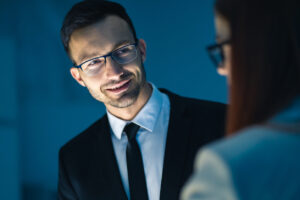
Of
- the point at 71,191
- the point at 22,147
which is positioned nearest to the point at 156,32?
the point at 71,191

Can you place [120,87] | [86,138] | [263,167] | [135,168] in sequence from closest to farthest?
[263,167], [135,168], [120,87], [86,138]

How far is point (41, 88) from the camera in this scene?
2639 mm

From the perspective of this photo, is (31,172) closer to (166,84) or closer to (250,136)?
(166,84)

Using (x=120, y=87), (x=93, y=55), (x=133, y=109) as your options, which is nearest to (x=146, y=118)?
(x=133, y=109)

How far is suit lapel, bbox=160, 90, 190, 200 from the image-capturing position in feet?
4.86

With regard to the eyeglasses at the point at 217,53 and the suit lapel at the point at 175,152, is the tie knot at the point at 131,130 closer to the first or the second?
the suit lapel at the point at 175,152

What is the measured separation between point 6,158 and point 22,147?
154 mm

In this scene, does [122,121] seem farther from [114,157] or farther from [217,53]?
[217,53]

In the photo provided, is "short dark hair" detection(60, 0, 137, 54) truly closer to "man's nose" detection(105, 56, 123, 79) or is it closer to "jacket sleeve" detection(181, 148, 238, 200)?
"man's nose" detection(105, 56, 123, 79)

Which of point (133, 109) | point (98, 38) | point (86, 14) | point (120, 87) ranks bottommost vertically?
point (133, 109)

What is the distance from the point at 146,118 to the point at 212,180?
1.05 m

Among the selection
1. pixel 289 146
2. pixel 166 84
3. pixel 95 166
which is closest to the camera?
pixel 289 146

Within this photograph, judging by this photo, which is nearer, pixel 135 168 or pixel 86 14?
pixel 135 168

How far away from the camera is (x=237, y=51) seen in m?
0.69
